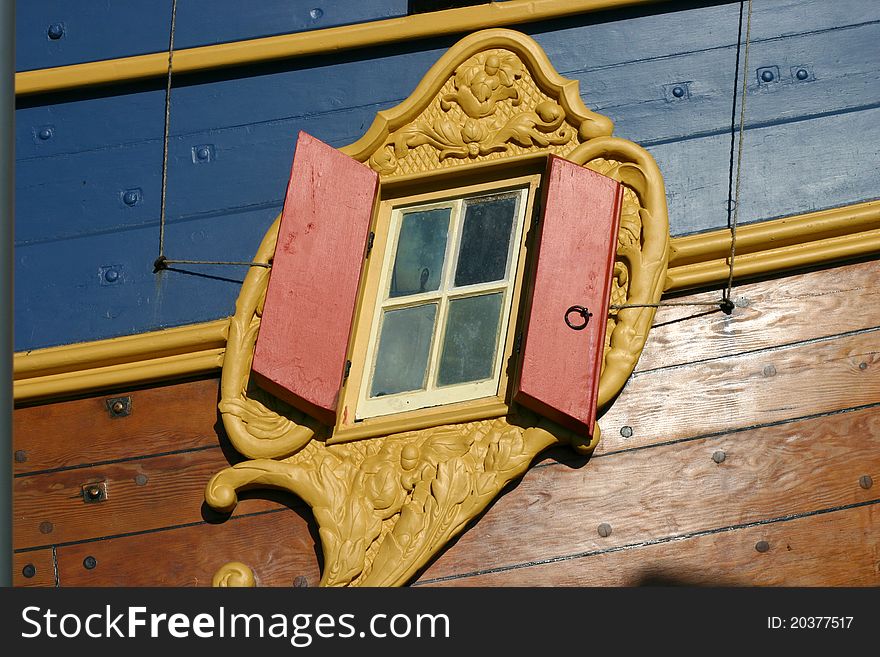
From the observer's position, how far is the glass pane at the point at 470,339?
13.6ft

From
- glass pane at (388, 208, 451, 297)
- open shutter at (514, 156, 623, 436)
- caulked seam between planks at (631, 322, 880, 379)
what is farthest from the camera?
glass pane at (388, 208, 451, 297)

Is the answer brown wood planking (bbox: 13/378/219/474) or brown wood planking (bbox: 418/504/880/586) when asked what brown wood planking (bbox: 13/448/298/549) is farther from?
brown wood planking (bbox: 418/504/880/586)

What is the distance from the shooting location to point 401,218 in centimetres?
438

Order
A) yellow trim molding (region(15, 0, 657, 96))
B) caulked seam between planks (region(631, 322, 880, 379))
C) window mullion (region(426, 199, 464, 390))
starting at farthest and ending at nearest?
yellow trim molding (region(15, 0, 657, 96)) < window mullion (region(426, 199, 464, 390)) < caulked seam between planks (region(631, 322, 880, 379))

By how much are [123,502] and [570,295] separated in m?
1.39

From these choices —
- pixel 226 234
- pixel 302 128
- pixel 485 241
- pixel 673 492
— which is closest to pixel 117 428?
pixel 226 234

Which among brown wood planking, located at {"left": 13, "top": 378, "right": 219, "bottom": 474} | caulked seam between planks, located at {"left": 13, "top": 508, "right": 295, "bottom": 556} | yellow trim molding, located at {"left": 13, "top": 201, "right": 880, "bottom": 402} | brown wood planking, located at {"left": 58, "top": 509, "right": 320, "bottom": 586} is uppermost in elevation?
yellow trim molding, located at {"left": 13, "top": 201, "right": 880, "bottom": 402}

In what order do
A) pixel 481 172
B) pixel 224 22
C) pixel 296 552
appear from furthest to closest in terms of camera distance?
pixel 224 22 → pixel 481 172 → pixel 296 552

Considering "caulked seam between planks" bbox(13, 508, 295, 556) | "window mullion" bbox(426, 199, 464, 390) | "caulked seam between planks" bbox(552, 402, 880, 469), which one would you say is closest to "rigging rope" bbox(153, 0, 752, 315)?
"caulked seam between planks" bbox(552, 402, 880, 469)

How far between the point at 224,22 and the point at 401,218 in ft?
2.95

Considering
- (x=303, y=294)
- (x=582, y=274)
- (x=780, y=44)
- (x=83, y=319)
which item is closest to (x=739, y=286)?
(x=582, y=274)

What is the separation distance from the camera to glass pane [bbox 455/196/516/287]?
4.23 meters

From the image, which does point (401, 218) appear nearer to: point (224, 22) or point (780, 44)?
point (224, 22)

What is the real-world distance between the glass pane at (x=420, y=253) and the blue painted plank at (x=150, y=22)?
2.30 feet
